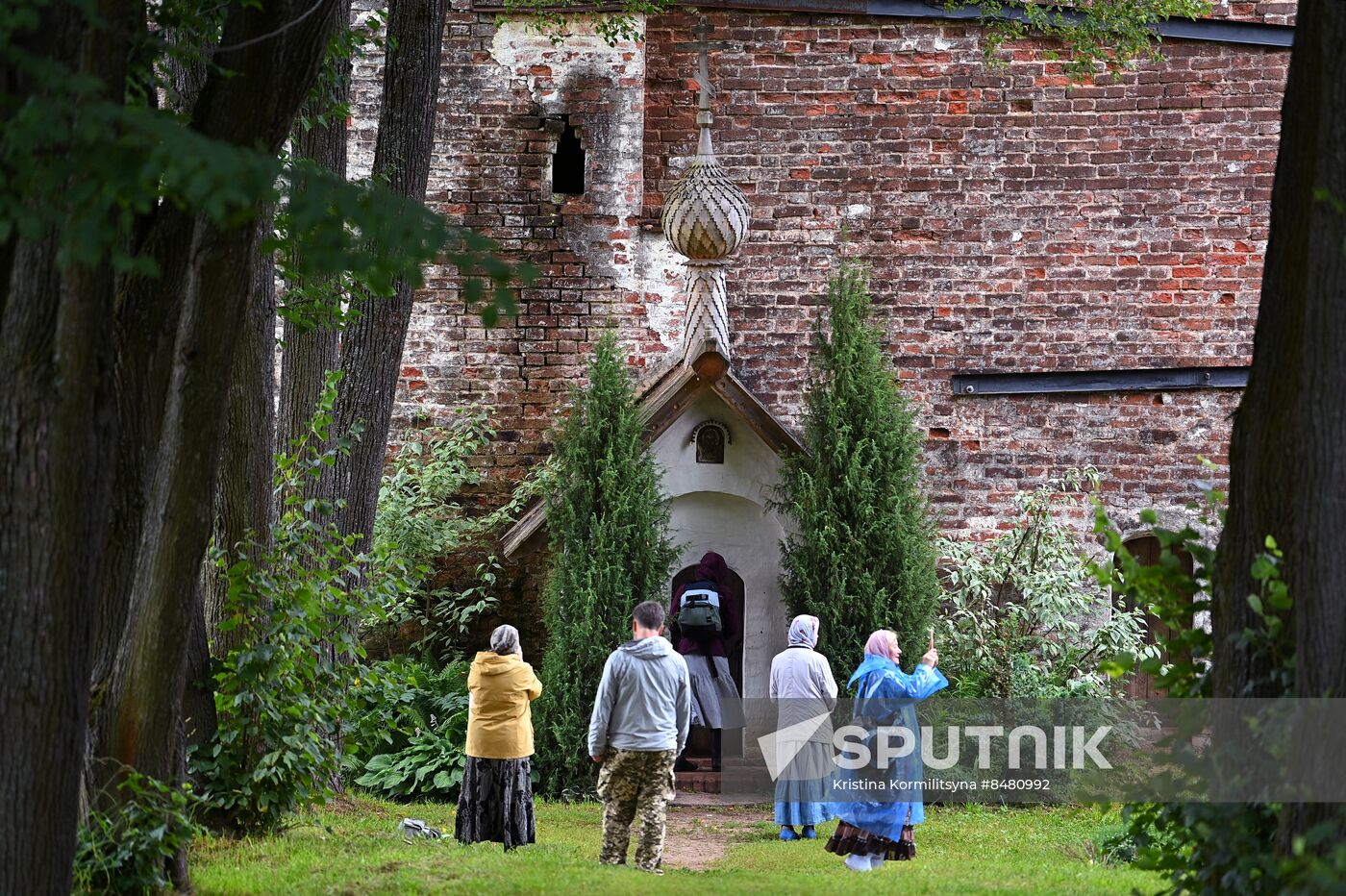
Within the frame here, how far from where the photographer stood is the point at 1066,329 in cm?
1275

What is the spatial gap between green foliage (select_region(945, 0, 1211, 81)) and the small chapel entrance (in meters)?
4.68

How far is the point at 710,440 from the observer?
460 inches

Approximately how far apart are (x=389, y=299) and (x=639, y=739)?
3.17m

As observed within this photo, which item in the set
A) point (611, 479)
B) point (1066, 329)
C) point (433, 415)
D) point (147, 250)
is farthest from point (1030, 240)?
point (147, 250)

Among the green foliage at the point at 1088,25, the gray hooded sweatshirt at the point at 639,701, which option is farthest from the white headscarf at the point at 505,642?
the green foliage at the point at 1088,25

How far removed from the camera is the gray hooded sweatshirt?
7.47m

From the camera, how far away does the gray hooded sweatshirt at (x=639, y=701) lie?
7.47 m

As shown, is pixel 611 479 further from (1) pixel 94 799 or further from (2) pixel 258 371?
(1) pixel 94 799

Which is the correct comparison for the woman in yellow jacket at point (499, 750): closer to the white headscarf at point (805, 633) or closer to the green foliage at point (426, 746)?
the green foliage at point (426, 746)

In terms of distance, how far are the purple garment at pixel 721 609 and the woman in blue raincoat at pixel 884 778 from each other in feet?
7.92

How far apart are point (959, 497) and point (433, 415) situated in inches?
178

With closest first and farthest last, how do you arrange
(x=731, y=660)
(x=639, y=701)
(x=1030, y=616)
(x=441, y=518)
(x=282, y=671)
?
(x=282, y=671)
(x=639, y=701)
(x=1030, y=616)
(x=731, y=660)
(x=441, y=518)

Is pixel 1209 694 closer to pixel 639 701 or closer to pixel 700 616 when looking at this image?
pixel 639 701

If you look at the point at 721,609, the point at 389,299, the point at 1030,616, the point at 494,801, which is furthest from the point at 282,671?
the point at 1030,616
